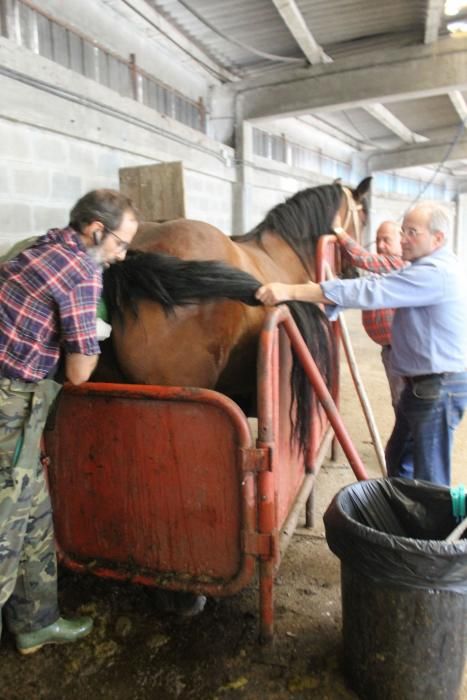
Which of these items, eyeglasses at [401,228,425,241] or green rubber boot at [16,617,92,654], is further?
eyeglasses at [401,228,425,241]

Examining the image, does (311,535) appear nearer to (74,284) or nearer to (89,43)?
(74,284)

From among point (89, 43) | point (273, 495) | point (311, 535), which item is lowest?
point (311, 535)

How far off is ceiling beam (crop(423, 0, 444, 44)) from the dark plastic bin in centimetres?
477

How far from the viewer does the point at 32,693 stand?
1560 mm

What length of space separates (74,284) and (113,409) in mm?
447

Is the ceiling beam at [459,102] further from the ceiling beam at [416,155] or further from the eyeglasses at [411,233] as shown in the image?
the eyeglasses at [411,233]

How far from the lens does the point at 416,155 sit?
10.3 m

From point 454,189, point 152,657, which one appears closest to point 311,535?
point 152,657

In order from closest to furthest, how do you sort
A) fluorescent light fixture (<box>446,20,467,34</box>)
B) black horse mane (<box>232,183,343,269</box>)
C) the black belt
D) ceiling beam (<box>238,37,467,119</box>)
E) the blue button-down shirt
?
the blue button-down shirt
the black belt
black horse mane (<box>232,183,343,269</box>)
fluorescent light fixture (<box>446,20,467,34</box>)
ceiling beam (<box>238,37,467,119</box>)

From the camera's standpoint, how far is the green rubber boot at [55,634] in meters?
1.70

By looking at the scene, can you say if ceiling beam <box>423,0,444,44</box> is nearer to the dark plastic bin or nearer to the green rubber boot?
the dark plastic bin

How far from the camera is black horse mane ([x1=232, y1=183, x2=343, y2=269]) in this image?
296 centimetres

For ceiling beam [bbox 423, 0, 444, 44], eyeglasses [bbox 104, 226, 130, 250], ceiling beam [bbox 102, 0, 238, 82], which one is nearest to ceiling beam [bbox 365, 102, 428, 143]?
ceiling beam [bbox 423, 0, 444, 44]

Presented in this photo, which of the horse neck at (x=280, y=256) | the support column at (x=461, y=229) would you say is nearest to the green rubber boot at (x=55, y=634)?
the horse neck at (x=280, y=256)
